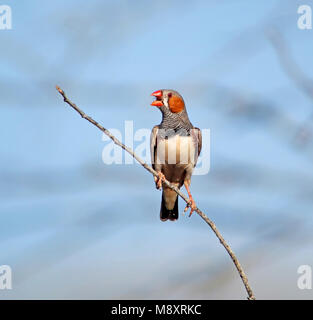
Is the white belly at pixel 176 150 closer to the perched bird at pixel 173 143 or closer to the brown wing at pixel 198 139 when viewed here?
the perched bird at pixel 173 143

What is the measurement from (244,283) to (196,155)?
10.2 feet

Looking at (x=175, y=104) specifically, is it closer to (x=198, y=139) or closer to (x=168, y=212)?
(x=198, y=139)

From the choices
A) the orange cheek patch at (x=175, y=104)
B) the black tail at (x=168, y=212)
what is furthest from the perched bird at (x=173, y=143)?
the black tail at (x=168, y=212)

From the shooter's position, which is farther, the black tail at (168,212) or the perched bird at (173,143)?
the black tail at (168,212)

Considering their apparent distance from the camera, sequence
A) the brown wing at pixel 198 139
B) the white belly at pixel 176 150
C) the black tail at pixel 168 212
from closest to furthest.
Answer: the white belly at pixel 176 150 < the brown wing at pixel 198 139 < the black tail at pixel 168 212

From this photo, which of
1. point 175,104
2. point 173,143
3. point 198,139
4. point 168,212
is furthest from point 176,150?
point 168,212

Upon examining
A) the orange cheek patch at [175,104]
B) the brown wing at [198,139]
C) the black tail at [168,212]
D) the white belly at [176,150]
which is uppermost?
the orange cheek patch at [175,104]

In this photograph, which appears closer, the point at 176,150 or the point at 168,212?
the point at 176,150

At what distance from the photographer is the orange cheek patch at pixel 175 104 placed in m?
5.75

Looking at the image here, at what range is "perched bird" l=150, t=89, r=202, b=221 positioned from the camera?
546 centimetres

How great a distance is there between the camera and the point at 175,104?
5.78 m

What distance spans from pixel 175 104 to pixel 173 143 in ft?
1.90

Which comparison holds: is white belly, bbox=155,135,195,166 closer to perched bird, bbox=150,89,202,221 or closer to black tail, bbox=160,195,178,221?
perched bird, bbox=150,89,202,221
